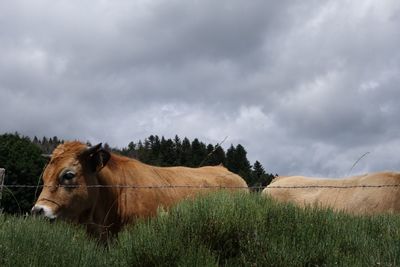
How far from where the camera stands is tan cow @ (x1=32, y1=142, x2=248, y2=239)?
7.72 metres

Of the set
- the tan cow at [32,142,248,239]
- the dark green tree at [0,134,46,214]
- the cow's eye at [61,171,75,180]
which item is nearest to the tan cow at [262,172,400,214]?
the tan cow at [32,142,248,239]

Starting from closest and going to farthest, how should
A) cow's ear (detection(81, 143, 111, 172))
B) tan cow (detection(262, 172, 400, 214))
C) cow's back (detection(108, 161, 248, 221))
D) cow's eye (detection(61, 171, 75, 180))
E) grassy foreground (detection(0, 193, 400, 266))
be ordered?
grassy foreground (detection(0, 193, 400, 266)) → cow's eye (detection(61, 171, 75, 180)) → cow's ear (detection(81, 143, 111, 172)) → cow's back (detection(108, 161, 248, 221)) → tan cow (detection(262, 172, 400, 214))

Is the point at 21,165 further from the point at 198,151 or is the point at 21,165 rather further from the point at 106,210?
the point at 106,210

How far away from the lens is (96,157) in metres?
8.20

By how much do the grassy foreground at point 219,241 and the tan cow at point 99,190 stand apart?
1.63 metres

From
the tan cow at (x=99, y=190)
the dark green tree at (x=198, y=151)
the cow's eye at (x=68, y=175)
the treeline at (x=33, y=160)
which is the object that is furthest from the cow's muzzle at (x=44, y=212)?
the dark green tree at (x=198, y=151)

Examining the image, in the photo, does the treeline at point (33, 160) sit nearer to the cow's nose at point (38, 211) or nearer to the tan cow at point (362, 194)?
the tan cow at point (362, 194)

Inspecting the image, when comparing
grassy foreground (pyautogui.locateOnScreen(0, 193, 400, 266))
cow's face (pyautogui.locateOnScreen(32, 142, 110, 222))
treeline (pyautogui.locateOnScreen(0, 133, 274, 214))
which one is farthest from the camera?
treeline (pyautogui.locateOnScreen(0, 133, 274, 214))

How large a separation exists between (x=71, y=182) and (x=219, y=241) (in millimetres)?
3100

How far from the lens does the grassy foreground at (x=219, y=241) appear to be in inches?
197

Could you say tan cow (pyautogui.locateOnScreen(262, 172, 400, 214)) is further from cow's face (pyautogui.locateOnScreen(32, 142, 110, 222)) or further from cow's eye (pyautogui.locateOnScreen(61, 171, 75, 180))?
cow's eye (pyautogui.locateOnScreen(61, 171, 75, 180))

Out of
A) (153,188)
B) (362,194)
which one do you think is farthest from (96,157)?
(362,194)

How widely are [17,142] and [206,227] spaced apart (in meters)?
30.4

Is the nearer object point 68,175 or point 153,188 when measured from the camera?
point 68,175
